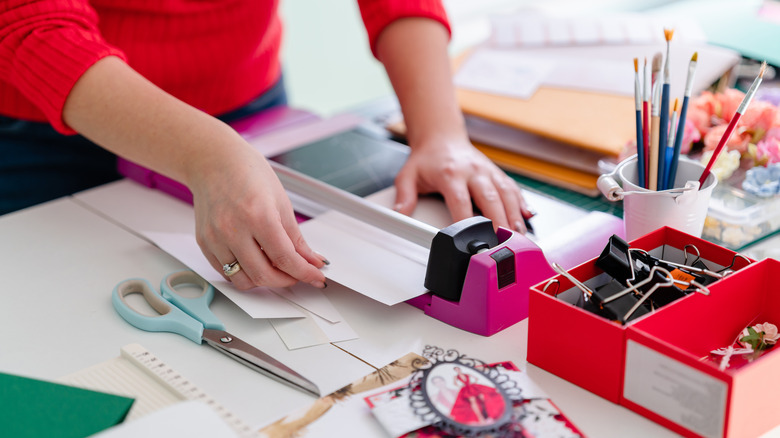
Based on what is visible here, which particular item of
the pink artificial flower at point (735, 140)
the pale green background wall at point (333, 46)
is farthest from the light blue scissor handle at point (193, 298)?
the pale green background wall at point (333, 46)

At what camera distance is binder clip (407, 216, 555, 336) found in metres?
0.70

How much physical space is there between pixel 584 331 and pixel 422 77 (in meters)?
0.54

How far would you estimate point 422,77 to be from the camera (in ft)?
3.48

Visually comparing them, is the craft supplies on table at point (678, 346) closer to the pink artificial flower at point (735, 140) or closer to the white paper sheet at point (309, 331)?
the white paper sheet at point (309, 331)

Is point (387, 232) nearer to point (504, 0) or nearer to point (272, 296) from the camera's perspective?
point (272, 296)

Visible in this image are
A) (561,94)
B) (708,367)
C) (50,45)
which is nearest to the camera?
(708,367)

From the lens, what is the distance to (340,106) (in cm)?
283

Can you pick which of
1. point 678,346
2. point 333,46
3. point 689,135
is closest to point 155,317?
point 678,346

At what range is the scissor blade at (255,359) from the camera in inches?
25.2

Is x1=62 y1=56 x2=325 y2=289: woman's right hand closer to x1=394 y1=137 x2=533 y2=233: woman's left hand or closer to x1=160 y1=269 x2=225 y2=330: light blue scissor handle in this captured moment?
x1=160 y1=269 x2=225 y2=330: light blue scissor handle

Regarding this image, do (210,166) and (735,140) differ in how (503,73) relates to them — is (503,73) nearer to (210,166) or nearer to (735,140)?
(735,140)

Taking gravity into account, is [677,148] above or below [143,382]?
above

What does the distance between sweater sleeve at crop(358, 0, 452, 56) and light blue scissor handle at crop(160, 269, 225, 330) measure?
1.61 ft

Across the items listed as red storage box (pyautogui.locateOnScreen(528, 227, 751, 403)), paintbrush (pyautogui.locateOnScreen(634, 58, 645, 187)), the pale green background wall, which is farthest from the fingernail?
the pale green background wall
